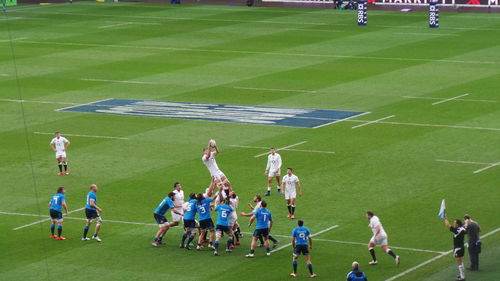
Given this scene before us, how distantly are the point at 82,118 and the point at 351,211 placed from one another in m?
20.2

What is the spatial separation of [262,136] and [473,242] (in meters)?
18.7

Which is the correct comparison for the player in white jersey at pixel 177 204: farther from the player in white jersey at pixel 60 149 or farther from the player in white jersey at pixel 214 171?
the player in white jersey at pixel 60 149

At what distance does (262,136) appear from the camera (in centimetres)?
4878

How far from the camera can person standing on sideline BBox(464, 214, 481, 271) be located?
31.1 metres

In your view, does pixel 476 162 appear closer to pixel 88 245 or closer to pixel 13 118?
pixel 88 245

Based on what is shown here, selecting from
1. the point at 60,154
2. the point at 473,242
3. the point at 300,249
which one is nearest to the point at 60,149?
the point at 60,154

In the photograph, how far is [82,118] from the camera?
53812 millimetres

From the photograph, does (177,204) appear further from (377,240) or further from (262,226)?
(377,240)

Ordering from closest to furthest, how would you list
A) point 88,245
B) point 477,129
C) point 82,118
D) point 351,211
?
point 88,245, point 351,211, point 477,129, point 82,118

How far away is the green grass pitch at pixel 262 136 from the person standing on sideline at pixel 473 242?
1.10ft

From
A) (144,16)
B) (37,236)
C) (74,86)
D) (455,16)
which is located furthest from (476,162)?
(144,16)

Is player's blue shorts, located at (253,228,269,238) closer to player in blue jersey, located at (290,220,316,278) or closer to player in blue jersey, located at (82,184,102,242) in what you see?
player in blue jersey, located at (290,220,316,278)

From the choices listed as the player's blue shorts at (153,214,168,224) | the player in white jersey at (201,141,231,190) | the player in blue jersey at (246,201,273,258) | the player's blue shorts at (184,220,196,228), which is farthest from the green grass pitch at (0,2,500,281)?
the player in white jersey at (201,141,231,190)

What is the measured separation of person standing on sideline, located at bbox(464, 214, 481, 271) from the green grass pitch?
0.34 m
